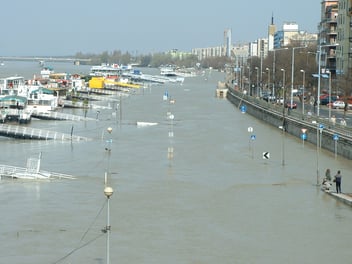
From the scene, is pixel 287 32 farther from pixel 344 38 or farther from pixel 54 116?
pixel 54 116

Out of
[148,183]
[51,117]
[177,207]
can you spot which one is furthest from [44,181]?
[51,117]

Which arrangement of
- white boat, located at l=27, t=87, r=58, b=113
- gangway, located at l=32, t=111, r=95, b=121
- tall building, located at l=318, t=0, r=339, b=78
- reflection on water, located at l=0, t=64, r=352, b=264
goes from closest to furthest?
reflection on water, located at l=0, t=64, r=352, b=264 < gangway, located at l=32, t=111, r=95, b=121 < white boat, located at l=27, t=87, r=58, b=113 < tall building, located at l=318, t=0, r=339, b=78

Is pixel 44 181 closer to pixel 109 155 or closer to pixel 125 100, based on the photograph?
pixel 109 155

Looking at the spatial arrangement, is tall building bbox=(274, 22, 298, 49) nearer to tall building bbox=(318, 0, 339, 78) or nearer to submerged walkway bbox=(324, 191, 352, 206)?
tall building bbox=(318, 0, 339, 78)

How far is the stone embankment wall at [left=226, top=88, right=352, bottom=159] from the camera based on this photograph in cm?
2878

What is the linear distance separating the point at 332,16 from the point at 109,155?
39.0 meters

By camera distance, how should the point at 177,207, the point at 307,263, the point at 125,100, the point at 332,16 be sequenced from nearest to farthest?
1. the point at 307,263
2. the point at 177,207
3. the point at 332,16
4. the point at 125,100

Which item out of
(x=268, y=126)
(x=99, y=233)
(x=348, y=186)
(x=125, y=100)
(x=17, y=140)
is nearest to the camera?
(x=99, y=233)

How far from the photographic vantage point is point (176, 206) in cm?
1912

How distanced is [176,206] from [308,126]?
16554 mm

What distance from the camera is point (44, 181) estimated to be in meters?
22.2

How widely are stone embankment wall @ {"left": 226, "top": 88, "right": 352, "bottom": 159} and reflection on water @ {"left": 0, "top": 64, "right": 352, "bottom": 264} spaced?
0.77m

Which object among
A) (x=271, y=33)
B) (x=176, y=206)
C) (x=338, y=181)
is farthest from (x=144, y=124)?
(x=271, y=33)

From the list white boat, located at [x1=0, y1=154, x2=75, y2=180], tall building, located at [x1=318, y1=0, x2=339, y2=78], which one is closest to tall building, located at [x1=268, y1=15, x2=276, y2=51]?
tall building, located at [x1=318, y1=0, x2=339, y2=78]
